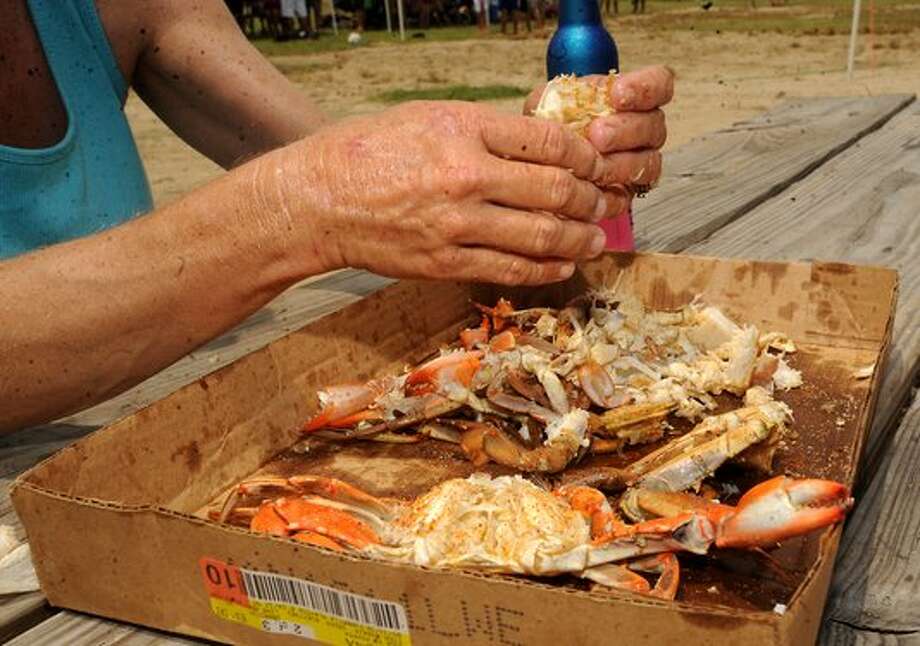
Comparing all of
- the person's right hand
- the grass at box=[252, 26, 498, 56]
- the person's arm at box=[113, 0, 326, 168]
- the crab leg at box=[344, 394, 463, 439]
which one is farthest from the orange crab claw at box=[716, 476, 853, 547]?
the grass at box=[252, 26, 498, 56]

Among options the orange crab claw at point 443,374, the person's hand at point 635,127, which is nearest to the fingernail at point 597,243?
the person's hand at point 635,127

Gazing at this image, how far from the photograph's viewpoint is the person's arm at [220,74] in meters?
2.62

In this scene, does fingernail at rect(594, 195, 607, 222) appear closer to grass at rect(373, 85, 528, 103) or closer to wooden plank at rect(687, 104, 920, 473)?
wooden plank at rect(687, 104, 920, 473)

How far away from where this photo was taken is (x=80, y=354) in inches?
59.8

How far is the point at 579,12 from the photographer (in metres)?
2.01

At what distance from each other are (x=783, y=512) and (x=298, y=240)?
2.47 ft

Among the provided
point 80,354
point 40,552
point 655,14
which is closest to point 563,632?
point 40,552

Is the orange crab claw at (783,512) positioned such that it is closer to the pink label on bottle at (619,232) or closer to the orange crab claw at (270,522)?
the orange crab claw at (270,522)

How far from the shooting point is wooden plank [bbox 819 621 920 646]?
3.31 feet

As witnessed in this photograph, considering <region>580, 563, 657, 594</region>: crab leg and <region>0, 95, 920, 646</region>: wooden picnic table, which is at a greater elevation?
<region>580, 563, 657, 594</region>: crab leg

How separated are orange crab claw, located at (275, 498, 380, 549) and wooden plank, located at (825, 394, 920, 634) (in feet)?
1.72

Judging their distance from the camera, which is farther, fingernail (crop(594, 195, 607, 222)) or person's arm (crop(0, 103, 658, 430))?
fingernail (crop(594, 195, 607, 222))

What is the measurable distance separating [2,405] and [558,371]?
34.5 inches

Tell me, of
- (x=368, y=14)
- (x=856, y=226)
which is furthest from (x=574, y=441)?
(x=368, y=14)
